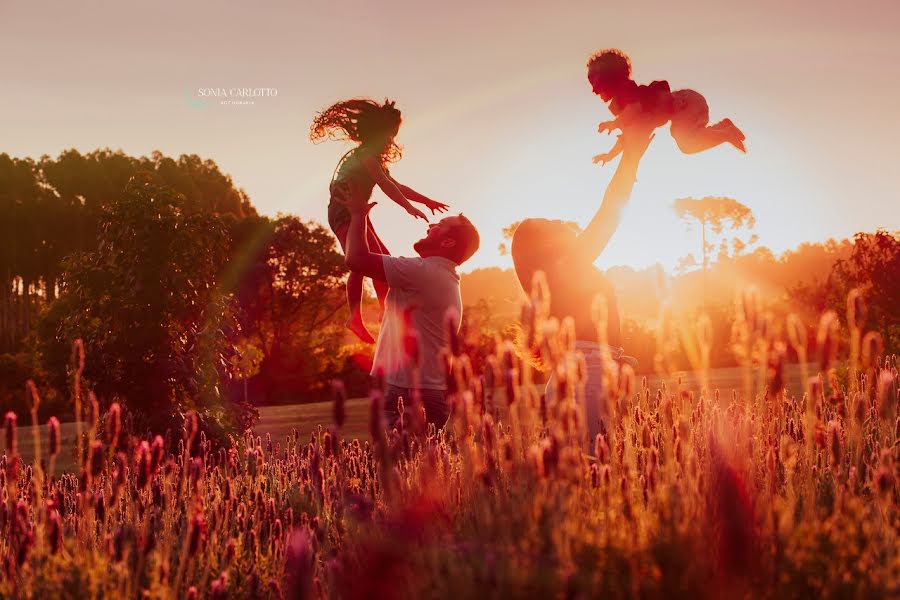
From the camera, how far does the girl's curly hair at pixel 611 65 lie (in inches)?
171

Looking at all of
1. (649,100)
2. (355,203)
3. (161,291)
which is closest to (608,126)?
(649,100)

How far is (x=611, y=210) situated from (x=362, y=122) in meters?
2.63

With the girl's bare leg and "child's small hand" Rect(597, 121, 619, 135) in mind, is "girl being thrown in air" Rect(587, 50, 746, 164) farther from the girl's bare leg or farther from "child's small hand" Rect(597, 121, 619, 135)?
the girl's bare leg

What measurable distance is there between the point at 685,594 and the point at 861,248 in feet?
49.1

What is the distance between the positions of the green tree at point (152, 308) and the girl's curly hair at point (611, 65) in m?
5.34

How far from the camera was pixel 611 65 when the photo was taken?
14.2 ft

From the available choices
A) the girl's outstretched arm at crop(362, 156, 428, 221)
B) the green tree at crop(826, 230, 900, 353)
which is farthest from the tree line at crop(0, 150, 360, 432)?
the green tree at crop(826, 230, 900, 353)

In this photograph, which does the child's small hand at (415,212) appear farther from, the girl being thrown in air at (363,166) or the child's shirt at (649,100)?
the child's shirt at (649,100)

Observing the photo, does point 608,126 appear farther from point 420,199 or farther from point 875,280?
point 875,280

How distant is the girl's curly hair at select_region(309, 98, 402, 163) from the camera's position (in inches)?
228

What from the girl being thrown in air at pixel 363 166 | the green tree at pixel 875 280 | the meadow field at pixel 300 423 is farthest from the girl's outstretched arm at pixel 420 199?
the green tree at pixel 875 280

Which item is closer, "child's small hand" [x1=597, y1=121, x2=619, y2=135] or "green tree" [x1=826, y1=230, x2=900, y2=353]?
"child's small hand" [x1=597, y1=121, x2=619, y2=135]

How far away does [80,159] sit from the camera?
4284 cm

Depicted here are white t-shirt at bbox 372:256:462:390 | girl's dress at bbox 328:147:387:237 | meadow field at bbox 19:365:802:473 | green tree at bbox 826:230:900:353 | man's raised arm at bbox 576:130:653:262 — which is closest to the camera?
A: man's raised arm at bbox 576:130:653:262
